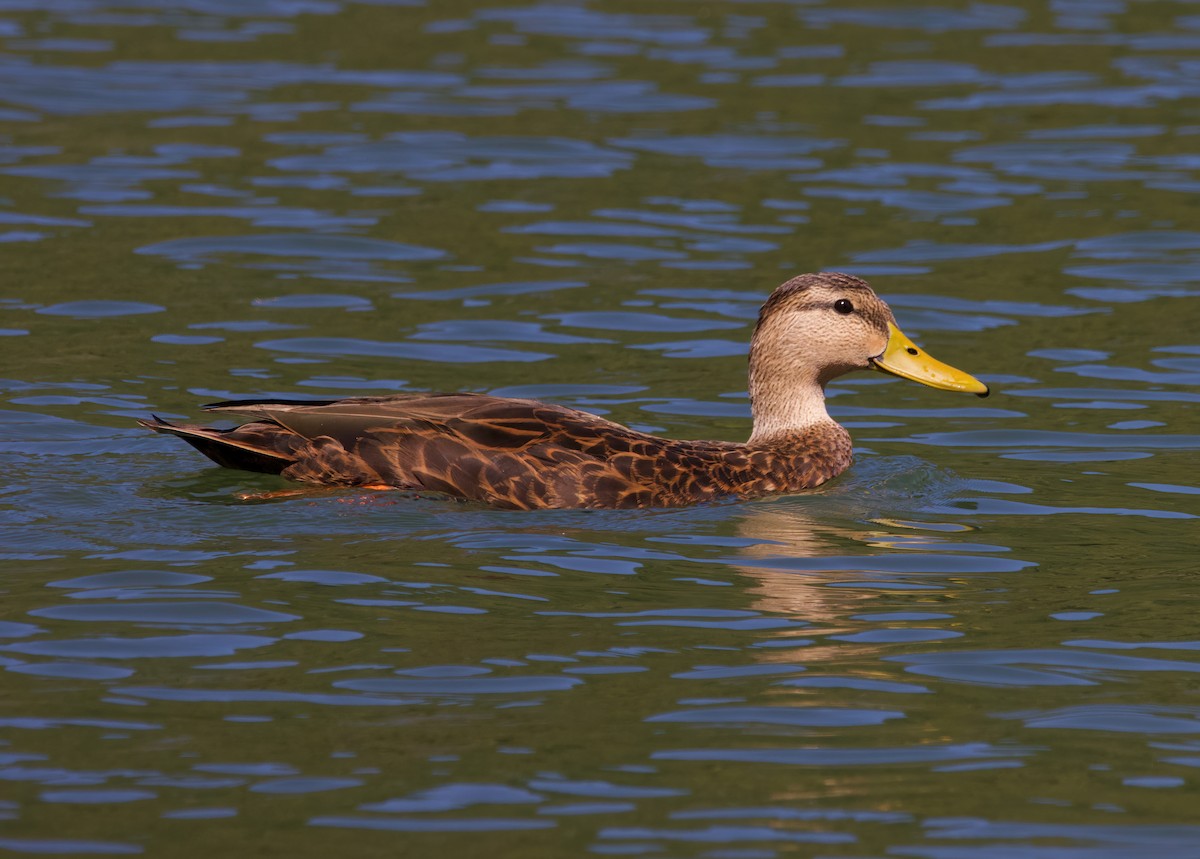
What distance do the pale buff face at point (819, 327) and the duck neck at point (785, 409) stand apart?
5 centimetres

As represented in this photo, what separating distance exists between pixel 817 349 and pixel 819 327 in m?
0.12

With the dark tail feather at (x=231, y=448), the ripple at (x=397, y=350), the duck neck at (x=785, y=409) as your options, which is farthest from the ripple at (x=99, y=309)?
the duck neck at (x=785, y=409)

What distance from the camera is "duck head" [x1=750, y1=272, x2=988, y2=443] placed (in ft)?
34.3

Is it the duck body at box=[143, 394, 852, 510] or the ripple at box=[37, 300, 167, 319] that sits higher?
the ripple at box=[37, 300, 167, 319]

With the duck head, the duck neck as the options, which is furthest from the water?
the duck head

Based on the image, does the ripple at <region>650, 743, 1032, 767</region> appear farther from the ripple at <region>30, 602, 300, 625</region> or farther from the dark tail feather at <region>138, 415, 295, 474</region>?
the dark tail feather at <region>138, 415, 295, 474</region>

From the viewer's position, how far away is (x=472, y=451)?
9.48 m

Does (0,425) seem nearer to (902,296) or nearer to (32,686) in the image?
(32,686)

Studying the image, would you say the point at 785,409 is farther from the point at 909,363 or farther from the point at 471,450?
the point at 471,450

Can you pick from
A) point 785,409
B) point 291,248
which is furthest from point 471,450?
point 291,248

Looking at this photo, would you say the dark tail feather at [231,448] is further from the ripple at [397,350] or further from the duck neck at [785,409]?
the ripple at [397,350]

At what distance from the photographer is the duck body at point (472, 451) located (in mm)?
9469

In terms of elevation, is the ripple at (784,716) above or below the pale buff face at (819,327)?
below

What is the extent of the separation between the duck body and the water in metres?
0.17
